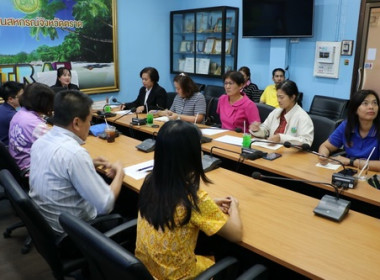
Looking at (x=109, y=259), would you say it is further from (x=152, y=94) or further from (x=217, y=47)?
(x=217, y=47)

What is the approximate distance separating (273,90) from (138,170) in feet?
10.3

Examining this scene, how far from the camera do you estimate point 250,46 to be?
216 inches

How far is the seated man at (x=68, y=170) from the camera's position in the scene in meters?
1.61

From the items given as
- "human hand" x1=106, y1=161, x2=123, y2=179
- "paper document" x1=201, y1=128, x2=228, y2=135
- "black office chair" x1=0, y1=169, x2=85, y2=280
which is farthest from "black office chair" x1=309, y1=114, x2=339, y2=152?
"black office chair" x1=0, y1=169, x2=85, y2=280

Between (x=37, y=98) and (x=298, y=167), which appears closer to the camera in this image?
(x=298, y=167)

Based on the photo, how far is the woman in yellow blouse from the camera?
48.0 inches

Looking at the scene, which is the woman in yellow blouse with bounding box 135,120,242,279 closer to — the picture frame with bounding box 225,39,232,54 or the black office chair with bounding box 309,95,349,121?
the black office chair with bounding box 309,95,349,121

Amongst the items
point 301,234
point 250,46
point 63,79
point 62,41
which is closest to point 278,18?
point 250,46

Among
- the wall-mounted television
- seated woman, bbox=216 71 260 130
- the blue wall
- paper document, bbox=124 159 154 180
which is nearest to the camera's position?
paper document, bbox=124 159 154 180

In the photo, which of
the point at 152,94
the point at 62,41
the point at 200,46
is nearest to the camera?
the point at 152,94

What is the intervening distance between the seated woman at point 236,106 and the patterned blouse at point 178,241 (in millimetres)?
2076

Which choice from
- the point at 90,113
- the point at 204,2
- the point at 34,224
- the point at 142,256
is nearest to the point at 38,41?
the point at 204,2

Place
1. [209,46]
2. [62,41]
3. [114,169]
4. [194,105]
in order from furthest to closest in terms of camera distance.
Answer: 1. [209,46]
2. [62,41]
3. [194,105]
4. [114,169]

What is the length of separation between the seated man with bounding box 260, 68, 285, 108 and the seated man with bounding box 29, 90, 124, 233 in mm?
3422
